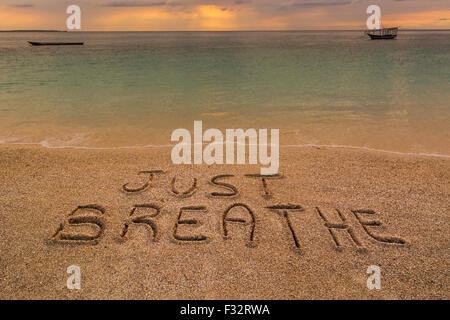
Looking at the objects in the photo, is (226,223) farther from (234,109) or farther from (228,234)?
(234,109)

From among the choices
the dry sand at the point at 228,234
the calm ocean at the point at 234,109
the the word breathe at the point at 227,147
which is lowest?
the dry sand at the point at 228,234

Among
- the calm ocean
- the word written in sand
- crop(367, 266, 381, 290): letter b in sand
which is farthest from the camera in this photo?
the calm ocean

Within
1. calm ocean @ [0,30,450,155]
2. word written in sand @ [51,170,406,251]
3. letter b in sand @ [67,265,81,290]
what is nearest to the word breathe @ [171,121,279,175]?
calm ocean @ [0,30,450,155]

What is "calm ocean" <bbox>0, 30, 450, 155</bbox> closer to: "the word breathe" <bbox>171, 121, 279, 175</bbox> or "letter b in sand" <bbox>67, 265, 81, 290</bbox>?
"the word breathe" <bbox>171, 121, 279, 175</bbox>

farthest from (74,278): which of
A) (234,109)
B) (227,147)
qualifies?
(234,109)

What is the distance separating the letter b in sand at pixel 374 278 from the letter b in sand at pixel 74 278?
289cm

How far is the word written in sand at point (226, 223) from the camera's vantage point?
138 inches

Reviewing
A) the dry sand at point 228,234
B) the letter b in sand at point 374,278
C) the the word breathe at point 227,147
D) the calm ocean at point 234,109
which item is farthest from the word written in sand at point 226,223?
the calm ocean at point 234,109

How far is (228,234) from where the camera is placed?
11.8 ft

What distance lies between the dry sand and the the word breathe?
1.18 feet

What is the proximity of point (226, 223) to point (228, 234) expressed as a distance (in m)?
0.23

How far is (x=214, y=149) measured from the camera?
6.42m

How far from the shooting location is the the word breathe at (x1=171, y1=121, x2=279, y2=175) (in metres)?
5.72

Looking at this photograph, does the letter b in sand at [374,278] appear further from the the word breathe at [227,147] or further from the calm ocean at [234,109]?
the calm ocean at [234,109]
